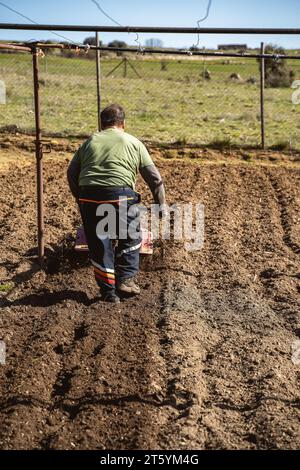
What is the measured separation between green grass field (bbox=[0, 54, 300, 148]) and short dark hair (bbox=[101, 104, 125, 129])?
8.09 meters

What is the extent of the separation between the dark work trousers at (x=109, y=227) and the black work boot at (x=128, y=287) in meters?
0.05

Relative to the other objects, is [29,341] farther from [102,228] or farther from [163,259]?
[163,259]

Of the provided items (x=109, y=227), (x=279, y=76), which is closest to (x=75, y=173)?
(x=109, y=227)

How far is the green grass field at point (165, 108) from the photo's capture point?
1608cm

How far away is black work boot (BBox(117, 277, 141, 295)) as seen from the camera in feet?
21.0

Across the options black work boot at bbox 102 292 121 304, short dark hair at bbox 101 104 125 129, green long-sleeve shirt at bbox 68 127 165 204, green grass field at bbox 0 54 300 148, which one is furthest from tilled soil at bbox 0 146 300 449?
green grass field at bbox 0 54 300 148

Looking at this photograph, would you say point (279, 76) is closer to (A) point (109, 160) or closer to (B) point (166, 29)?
(B) point (166, 29)

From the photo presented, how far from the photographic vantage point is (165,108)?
2142cm

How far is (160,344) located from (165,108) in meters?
16.8

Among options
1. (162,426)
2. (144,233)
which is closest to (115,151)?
(144,233)

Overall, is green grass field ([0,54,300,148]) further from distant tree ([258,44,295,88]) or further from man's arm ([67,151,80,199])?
man's arm ([67,151,80,199])

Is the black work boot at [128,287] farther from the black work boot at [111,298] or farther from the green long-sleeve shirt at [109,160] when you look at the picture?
the green long-sleeve shirt at [109,160]

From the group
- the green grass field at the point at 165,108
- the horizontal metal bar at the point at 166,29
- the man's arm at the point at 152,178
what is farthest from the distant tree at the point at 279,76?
the man's arm at the point at 152,178

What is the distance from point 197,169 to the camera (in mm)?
11812
